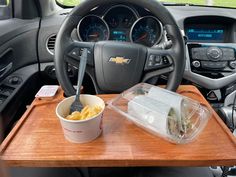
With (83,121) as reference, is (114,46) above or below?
above

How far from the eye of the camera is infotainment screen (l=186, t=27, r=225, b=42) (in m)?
1.52

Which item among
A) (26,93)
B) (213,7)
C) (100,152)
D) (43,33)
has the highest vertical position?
(213,7)

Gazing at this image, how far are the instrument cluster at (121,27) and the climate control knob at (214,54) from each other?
317 millimetres

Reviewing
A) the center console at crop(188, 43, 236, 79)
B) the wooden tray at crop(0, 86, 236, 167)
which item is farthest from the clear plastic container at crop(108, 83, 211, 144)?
the center console at crop(188, 43, 236, 79)

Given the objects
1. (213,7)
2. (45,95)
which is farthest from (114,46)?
(213,7)

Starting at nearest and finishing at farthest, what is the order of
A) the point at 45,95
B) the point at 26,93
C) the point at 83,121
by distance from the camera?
the point at 83,121 < the point at 45,95 < the point at 26,93

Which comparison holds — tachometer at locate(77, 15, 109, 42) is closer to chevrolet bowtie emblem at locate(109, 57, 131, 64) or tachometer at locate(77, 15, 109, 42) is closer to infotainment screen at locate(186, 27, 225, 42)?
chevrolet bowtie emblem at locate(109, 57, 131, 64)

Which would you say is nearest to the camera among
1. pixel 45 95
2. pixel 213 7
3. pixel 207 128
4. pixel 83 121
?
pixel 83 121

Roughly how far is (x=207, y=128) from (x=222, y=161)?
13cm

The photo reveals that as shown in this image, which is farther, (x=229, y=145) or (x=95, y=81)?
(x=95, y=81)

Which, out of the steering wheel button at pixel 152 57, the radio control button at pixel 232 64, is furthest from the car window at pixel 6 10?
the radio control button at pixel 232 64

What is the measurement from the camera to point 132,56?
94 centimetres

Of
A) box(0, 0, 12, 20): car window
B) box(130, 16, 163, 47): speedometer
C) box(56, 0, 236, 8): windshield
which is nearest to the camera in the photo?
box(130, 16, 163, 47): speedometer

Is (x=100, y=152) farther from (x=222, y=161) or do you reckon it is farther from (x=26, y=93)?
(x=26, y=93)
